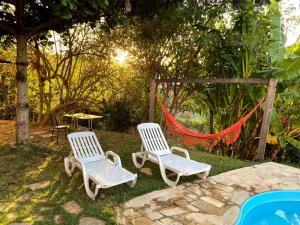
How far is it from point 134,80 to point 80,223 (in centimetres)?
636

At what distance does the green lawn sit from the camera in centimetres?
383

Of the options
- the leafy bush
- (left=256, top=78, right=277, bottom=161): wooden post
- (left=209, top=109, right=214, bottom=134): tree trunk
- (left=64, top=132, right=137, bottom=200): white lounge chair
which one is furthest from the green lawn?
the leafy bush

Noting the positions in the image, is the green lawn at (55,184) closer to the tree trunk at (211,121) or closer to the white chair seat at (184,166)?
the white chair seat at (184,166)

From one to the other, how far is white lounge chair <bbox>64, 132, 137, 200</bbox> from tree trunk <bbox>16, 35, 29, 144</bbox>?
214 cm

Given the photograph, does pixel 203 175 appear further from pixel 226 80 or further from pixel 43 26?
pixel 43 26

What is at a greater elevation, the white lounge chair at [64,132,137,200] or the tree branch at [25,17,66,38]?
the tree branch at [25,17,66,38]

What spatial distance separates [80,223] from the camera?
3574 millimetres

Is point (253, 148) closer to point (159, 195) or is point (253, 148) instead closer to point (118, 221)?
point (159, 195)

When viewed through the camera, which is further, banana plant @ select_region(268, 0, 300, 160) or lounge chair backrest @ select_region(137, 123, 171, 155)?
banana plant @ select_region(268, 0, 300, 160)

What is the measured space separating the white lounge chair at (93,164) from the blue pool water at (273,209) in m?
2.02

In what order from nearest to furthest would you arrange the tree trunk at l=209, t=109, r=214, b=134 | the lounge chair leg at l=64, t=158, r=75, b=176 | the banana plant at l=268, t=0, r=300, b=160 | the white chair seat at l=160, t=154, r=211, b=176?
1. the white chair seat at l=160, t=154, r=211, b=176
2. the lounge chair leg at l=64, t=158, r=75, b=176
3. the banana plant at l=268, t=0, r=300, b=160
4. the tree trunk at l=209, t=109, r=214, b=134

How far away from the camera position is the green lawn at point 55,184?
383 cm

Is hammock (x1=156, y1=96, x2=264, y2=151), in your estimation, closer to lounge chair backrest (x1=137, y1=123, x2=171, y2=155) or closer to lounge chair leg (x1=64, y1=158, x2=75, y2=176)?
lounge chair backrest (x1=137, y1=123, x2=171, y2=155)

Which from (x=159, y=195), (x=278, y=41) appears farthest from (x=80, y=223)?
(x=278, y=41)
